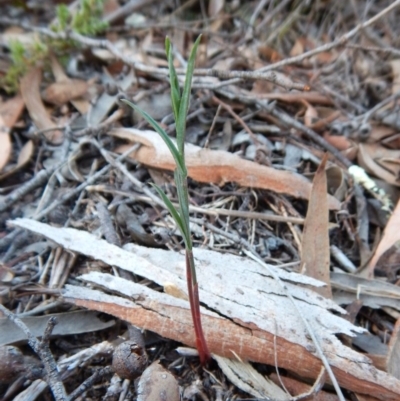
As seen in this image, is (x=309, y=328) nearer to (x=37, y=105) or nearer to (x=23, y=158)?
(x=23, y=158)

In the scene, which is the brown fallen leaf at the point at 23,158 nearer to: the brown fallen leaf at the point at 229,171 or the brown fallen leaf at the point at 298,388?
the brown fallen leaf at the point at 229,171

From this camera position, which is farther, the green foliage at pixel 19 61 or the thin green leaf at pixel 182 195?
the green foliage at pixel 19 61

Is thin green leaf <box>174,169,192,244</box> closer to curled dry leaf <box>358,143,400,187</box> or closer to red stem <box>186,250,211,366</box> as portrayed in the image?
red stem <box>186,250,211,366</box>

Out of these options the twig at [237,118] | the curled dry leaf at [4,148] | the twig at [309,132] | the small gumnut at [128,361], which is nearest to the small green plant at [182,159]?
the small gumnut at [128,361]

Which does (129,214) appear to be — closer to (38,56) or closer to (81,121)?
(81,121)

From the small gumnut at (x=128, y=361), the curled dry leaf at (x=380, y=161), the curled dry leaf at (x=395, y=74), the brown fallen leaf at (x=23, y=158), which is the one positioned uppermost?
the curled dry leaf at (x=395, y=74)

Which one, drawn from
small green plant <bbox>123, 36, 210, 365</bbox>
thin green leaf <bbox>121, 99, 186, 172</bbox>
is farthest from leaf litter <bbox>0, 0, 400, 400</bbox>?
thin green leaf <bbox>121, 99, 186, 172</bbox>
